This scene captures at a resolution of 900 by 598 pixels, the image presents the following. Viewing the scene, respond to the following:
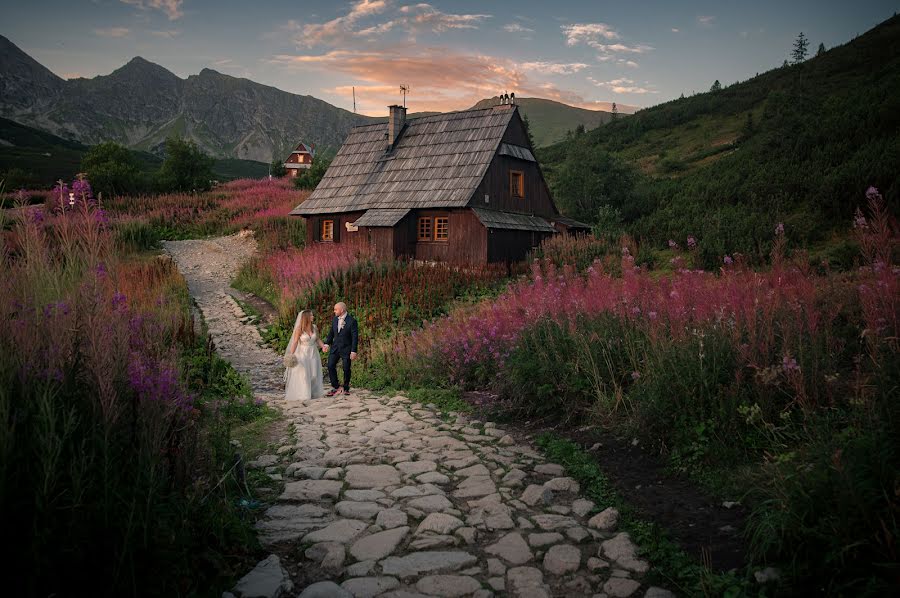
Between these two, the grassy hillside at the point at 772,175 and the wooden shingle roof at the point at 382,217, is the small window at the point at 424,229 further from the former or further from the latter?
the grassy hillside at the point at 772,175

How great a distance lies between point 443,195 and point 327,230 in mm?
7346

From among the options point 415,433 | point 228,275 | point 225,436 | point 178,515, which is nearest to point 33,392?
point 178,515

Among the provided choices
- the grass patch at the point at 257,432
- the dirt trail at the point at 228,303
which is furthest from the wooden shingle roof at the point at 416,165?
the grass patch at the point at 257,432

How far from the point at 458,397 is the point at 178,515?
557 cm

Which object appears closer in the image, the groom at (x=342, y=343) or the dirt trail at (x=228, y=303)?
the groom at (x=342, y=343)

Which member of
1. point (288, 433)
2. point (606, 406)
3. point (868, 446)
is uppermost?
point (868, 446)

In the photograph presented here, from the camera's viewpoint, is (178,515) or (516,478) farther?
(516,478)

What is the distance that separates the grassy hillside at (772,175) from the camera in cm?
1680

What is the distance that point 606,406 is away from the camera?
6066mm

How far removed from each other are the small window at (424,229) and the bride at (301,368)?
14033 mm

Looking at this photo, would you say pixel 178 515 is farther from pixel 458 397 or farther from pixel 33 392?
pixel 458 397

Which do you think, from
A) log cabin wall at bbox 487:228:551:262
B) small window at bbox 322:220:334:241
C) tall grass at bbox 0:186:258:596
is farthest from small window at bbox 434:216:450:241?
tall grass at bbox 0:186:258:596

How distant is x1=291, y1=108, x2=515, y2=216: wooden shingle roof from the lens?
23.1 m

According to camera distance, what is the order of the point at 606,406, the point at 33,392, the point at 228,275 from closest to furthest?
the point at 33,392
the point at 606,406
the point at 228,275
